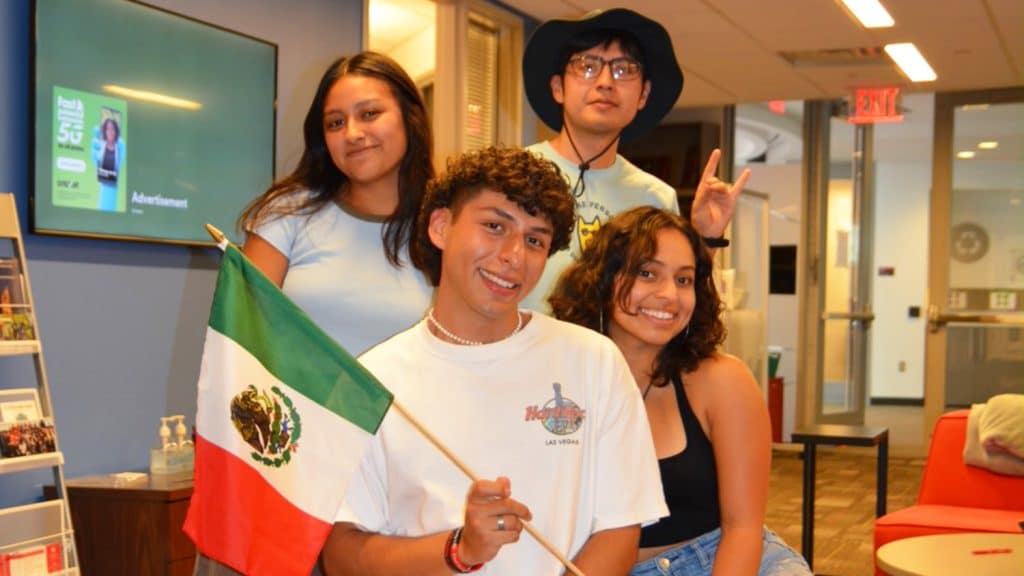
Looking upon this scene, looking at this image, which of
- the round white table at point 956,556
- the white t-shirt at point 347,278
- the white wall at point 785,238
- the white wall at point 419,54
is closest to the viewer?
the white t-shirt at point 347,278

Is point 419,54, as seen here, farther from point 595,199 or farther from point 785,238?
point 785,238

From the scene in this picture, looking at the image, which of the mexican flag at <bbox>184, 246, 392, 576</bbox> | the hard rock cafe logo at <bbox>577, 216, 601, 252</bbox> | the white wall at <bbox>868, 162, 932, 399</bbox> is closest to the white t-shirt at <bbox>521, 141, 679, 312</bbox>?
the hard rock cafe logo at <bbox>577, 216, 601, 252</bbox>

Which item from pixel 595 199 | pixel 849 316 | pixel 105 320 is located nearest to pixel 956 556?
pixel 595 199

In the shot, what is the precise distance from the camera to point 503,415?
178cm

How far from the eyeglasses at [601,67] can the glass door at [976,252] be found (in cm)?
749

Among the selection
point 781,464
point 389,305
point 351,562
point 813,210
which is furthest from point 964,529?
point 813,210

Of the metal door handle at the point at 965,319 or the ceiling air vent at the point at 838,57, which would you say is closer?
the ceiling air vent at the point at 838,57

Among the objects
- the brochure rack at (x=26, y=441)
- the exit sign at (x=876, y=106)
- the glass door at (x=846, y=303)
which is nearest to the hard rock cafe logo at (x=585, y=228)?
the brochure rack at (x=26, y=441)

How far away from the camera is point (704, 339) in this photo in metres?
2.29

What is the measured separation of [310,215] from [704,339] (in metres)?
0.81

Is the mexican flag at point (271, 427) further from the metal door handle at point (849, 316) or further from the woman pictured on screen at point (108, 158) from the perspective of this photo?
the metal door handle at point (849, 316)

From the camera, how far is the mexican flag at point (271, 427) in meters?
1.70

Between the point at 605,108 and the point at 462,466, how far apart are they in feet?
3.48

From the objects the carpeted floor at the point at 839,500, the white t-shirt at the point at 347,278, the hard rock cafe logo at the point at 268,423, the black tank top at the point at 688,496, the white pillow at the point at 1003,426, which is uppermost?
the white t-shirt at the point at 347,278
